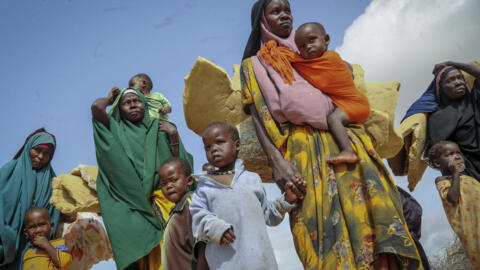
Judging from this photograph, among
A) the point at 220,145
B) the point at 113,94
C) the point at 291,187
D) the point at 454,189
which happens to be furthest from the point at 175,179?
the point at 454,189

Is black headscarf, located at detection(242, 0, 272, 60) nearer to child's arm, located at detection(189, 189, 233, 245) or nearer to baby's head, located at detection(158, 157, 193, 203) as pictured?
baby's head, located at detection(158, 157, 193, 203)

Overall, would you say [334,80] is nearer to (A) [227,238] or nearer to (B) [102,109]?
(A) [227,238]

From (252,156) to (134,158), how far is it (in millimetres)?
1354

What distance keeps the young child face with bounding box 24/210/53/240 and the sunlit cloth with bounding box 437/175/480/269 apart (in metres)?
4.29

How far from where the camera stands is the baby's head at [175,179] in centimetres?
388

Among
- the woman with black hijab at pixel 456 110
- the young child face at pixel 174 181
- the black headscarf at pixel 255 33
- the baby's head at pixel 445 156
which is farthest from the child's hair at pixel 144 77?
the baby's head at pixel 445 156

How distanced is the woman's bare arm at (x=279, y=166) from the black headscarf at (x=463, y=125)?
2.10 metres

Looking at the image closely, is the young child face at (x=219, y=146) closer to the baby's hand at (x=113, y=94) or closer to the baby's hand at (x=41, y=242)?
the baby's hand at (x=113, y=94)

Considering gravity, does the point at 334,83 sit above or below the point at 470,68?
above

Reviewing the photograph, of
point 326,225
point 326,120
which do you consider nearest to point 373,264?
point 326,225

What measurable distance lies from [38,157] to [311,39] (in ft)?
13.5

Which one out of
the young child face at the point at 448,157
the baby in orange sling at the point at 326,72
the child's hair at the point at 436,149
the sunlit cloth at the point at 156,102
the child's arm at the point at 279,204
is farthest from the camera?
the sunlit cloth at the point at 156,102

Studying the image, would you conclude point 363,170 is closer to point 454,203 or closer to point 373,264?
point 373,264

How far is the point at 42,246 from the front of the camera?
548 centimetres
